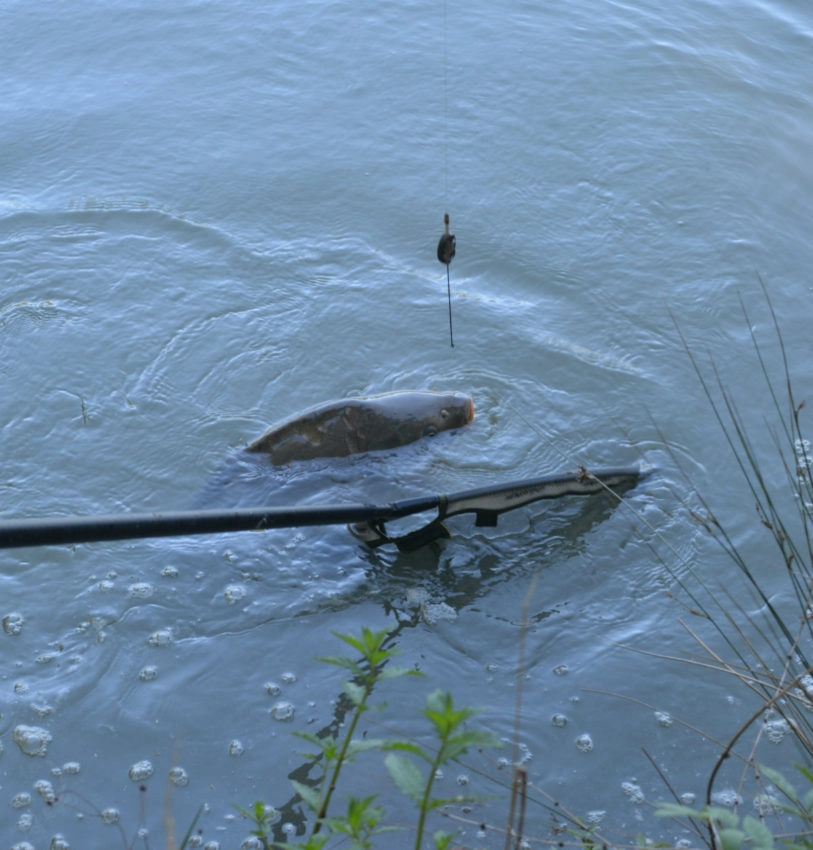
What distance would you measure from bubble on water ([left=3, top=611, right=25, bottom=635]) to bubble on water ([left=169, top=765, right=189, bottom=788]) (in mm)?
1002

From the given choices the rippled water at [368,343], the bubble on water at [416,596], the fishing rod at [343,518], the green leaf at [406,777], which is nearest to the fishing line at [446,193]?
the rippled water at [368,343]

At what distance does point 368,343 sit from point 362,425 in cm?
111

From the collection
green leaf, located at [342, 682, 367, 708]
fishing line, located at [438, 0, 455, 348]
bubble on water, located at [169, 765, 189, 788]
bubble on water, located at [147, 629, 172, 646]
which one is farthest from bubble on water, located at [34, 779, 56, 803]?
fishing line, located at [438, 0, 455, 348]

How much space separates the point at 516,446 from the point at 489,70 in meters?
4.56

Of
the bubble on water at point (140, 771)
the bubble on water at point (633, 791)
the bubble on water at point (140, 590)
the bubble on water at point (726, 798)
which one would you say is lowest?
the bubble on water at point (140, 590)

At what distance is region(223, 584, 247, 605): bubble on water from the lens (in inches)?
170

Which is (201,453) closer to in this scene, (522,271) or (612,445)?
(612,445)

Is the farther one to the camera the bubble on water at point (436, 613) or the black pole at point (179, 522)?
the bubble on water at point (436, 613)

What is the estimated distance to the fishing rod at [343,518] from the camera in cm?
305

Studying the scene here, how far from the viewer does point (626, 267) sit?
261 inches

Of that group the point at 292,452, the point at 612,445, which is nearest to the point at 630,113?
the point at 612,445

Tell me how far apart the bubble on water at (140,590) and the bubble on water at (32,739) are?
76cm

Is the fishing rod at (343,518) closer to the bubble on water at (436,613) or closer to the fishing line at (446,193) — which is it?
the bubble on water at (436,613)

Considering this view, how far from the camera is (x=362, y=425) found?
16.5ft
